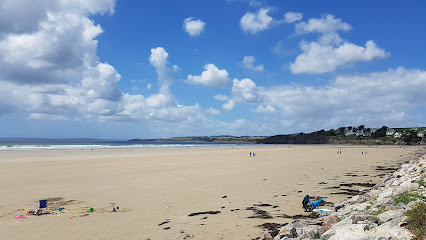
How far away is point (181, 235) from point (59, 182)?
14.6 meters

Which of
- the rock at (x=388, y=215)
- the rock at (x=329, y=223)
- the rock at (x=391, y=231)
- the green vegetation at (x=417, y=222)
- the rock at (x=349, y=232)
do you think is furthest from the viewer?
the rock at (x=329, y=223)

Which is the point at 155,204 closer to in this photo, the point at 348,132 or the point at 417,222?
the point at 417,222

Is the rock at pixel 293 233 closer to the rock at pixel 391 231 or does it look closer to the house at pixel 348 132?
the rock at pixel 391 231

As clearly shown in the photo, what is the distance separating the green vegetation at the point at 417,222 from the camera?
4600mm

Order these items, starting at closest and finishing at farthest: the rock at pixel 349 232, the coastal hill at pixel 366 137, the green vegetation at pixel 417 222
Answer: the green vegetation at pixel 417 222 < the rock at pixel 349 232 < the coastal hill at pixel 366 137

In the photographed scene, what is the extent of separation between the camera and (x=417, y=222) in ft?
16.3

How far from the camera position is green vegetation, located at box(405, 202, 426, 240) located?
460cm

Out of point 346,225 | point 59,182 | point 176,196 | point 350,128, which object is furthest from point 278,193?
point 350,128

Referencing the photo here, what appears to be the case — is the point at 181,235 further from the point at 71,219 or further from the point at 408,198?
the point at 408,198

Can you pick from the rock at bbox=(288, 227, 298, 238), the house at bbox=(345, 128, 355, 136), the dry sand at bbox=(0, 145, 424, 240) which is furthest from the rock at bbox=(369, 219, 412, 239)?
the house at bbox=(345, 128, 355, 136)

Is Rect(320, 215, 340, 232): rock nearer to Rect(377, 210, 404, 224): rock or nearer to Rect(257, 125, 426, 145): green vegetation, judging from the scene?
Rect(377, 210, 404, 224): rock

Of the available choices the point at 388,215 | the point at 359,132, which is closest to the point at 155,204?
the point at 388,215

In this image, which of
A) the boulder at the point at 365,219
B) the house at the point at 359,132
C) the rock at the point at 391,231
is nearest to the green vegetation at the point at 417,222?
the rock at the point at 391,231

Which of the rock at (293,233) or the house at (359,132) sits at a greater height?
the house at (359,132)
